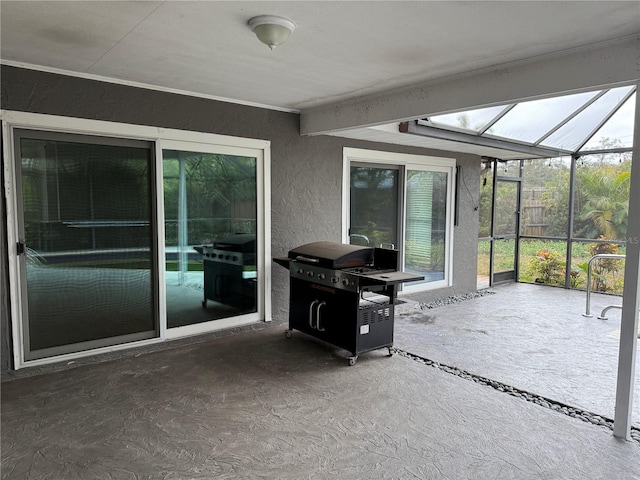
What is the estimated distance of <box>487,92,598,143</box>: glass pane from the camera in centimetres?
523

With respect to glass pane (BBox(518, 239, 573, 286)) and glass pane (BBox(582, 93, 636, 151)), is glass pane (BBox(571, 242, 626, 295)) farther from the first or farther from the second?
glass pane (BBox(582, 93, 636, 151))

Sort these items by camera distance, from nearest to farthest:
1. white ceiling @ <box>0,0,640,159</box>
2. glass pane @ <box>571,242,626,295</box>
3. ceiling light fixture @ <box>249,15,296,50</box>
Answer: white ceiling @ <box>0,0,640,159</box>, ceiling light fixture @ <box>249,15,296,50</box>, glass pane @ <box>571,242,626,295</box>

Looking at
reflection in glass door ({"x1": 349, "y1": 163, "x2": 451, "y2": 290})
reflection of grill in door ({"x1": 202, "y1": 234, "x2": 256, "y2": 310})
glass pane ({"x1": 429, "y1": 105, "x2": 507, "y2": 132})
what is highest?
glass pane ({"x1": 429, "y1": 105, "x2": 507, "y2": 132})

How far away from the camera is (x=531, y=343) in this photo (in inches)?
179

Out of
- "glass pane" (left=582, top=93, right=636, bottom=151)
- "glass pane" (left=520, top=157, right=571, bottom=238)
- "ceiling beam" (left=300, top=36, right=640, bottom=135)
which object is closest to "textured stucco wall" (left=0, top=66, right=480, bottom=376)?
"ceiling beam" (left=300, top=36, right=640, bottom=135)

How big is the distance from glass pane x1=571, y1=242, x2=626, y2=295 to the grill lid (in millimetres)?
5344

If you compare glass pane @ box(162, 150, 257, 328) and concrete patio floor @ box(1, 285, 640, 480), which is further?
glass pane @ box(162, 150, 257, 328)

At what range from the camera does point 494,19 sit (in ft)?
7.92

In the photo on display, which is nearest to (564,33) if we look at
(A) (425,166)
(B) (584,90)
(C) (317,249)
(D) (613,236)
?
(B) (584,90)

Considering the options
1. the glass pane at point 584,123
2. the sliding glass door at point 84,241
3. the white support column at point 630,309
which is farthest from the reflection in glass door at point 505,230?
the sliding glass door at point 84,241

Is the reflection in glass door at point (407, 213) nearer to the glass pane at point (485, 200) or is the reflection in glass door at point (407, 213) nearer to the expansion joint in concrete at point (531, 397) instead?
the glass pane at point (485, 200)

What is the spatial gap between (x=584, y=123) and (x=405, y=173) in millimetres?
2789

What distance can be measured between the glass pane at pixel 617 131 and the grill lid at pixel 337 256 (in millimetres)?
4349

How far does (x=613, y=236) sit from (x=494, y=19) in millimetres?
7217
